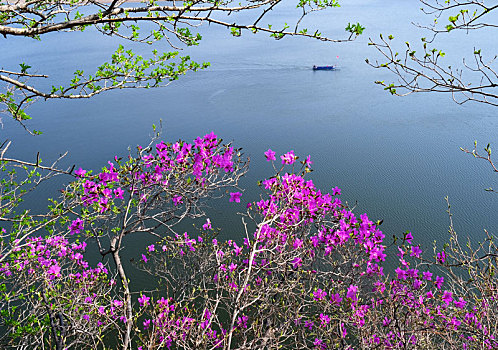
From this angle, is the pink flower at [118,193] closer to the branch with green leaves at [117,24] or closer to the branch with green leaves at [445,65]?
the branch with green leaves at [117,24]

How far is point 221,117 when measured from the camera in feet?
50.7

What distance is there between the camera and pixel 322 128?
14.4 m

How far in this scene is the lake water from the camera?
9.68 metres

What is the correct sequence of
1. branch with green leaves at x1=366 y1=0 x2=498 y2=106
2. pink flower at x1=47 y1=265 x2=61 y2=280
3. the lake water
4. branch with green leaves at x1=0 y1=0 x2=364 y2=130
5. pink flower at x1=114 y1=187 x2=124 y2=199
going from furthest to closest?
the lake water
pink flower at x1=47 y1=265 x2=61 y2=280
pink flower at x1=114 y1=187 x2=124 y2=199
branch with green leaves at x1=0 y1=0 x2=364 y2=130
branch with green leaves at x1=366 y1=0 x2=498 y2=106

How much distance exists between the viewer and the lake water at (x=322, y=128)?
9.68m

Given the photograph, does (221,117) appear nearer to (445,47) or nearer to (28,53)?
(445,47)

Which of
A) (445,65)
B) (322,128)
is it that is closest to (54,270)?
(322,128)

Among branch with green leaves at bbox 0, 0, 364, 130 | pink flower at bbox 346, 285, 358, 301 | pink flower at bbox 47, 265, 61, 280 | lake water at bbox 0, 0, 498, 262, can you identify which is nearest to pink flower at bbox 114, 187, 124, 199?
branch with green leaves at bbox 0, 0, 364, 130

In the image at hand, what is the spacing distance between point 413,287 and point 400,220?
15.2 ft

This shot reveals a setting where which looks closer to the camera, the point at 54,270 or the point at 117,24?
the point at 117,24

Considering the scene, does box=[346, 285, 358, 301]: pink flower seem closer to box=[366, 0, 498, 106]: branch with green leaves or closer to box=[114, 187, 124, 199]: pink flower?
box=[366, 0, 498, 106]: branch with green leaves

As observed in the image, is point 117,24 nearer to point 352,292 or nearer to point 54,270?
point 54,270

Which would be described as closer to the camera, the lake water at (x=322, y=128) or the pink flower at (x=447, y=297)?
the pink flower at (x=447, y=297)

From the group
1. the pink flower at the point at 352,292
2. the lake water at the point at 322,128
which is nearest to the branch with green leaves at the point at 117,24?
the pink flower at the point at 352,292
